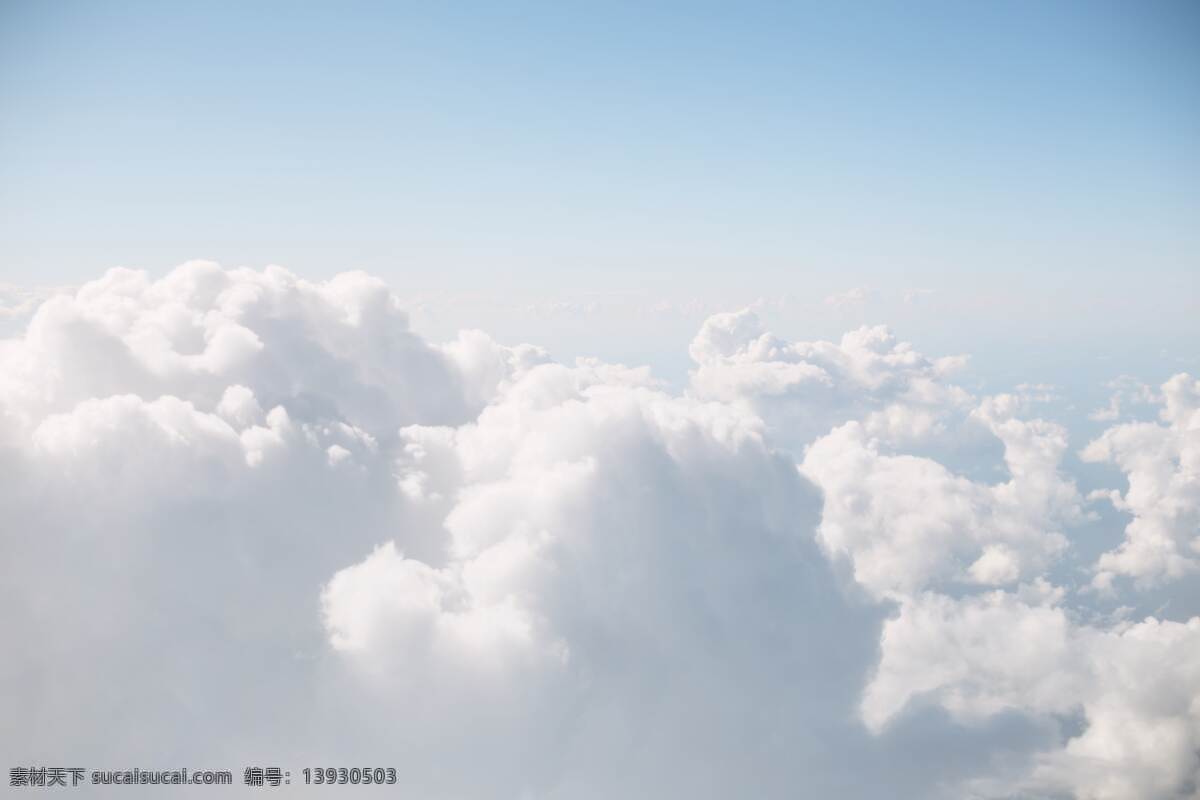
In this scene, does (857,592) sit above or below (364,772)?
above

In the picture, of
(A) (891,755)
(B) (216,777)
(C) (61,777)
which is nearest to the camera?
(C) (61,777)

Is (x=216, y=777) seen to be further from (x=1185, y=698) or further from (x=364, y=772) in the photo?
(x=1185, y=698)

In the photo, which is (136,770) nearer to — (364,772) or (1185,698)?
(364,772)

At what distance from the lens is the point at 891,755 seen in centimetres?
19262

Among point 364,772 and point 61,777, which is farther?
point 364,772

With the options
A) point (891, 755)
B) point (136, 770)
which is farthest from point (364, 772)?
point (891, 755)

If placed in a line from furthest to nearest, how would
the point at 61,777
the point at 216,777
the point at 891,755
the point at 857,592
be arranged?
1. the point at 891,755
2. the point at 857,592
3. the point at 216,777
4. the point at 61,777

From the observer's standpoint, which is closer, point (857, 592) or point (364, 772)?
point (364, 772)

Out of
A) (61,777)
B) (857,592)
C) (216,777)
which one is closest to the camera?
(61,777)

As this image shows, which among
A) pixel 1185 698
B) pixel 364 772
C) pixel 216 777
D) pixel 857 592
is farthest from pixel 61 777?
pixel 1185 698

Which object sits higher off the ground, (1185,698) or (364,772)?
(364,772)

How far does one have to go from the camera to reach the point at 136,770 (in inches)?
2189

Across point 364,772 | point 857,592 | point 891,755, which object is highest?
point 857,592

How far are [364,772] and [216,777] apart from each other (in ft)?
46.3
